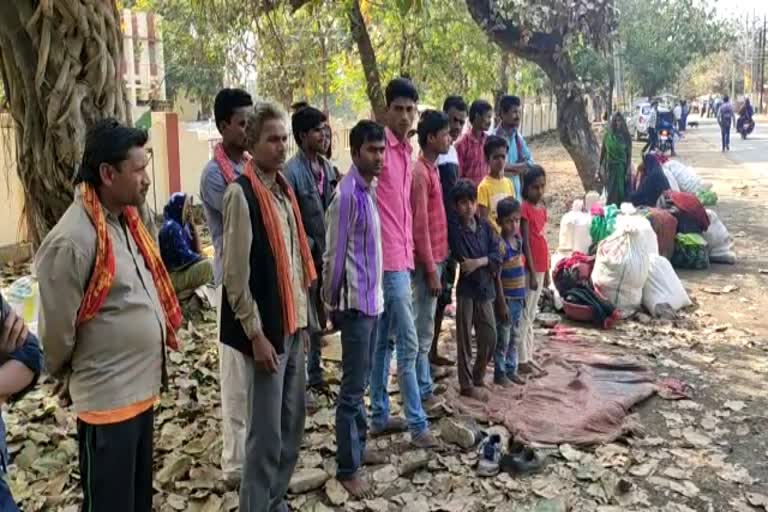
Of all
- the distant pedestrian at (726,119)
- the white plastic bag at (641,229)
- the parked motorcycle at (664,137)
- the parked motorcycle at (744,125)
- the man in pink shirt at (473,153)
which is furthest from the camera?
the parked motorcycle at (744,125)

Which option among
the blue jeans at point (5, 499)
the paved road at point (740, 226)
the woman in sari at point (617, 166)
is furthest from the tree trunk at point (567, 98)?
the blue jeans at point (5, 499)

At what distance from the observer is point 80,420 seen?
2.41 metres

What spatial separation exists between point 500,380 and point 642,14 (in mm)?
29296

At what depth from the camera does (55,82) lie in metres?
3.79

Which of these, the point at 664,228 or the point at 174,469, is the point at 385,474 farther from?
the point at 664,228

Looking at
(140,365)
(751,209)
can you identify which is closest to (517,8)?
(751,209)

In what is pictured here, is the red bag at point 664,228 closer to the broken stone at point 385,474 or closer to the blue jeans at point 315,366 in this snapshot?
the blue jeans at point 315,366

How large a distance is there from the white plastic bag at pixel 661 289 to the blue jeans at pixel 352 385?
396 cm

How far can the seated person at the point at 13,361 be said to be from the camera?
6.34 ft

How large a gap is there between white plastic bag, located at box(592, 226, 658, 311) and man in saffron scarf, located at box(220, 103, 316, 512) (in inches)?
169

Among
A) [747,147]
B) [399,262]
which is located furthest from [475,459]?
[747,147]

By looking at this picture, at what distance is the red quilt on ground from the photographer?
14.1 ft

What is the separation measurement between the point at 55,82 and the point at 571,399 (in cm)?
363

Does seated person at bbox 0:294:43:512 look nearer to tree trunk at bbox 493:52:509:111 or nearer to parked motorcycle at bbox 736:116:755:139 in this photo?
tree trunk at bbox 493:52:509:111
